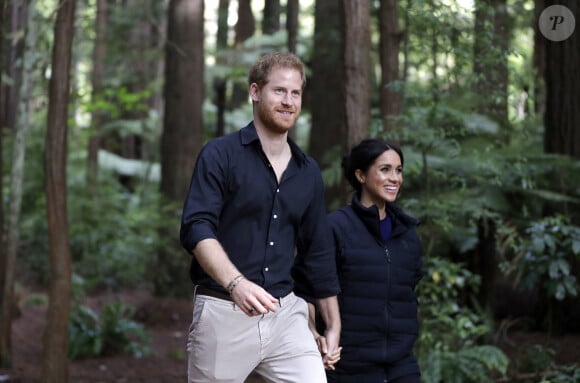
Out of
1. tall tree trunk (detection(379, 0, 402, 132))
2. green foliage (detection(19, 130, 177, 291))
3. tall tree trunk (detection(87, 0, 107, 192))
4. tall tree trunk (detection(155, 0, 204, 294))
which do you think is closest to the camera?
tall tree trunk (detection(379, 0, 402, 132))

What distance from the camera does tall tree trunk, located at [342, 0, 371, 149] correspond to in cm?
735

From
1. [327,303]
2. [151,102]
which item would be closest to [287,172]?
[327,303]

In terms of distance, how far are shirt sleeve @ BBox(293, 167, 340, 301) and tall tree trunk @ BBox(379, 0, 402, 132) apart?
13.7 ft

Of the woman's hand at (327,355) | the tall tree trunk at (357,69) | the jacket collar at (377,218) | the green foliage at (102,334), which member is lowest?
the green foliage at (102,334)

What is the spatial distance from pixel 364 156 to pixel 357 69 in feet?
8.12

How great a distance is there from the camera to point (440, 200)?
307 inches

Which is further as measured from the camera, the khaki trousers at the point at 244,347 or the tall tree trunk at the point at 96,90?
the tall tree trunk at the point at 96,90

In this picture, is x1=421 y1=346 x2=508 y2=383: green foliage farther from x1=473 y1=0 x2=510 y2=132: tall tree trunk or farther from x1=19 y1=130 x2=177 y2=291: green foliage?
x1=19 y1=130 x2=177 y2=291: green foliage

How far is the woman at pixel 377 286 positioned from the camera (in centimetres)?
473

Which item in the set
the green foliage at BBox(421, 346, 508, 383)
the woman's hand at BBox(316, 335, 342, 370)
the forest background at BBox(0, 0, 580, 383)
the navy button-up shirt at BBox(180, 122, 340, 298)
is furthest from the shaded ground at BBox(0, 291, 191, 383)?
the navy button-up shirt at BBox(180, 122, 340, 298)

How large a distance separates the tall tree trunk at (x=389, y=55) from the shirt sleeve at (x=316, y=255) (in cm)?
417

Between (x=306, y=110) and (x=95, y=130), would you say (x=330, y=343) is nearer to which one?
(x=95, y=130)

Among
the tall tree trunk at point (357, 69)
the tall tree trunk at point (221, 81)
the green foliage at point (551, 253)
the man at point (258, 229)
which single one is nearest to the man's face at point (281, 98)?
the man at point (258, 229)

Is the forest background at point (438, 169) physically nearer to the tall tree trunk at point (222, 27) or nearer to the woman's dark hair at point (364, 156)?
the woman's dark hair at point (364, 156)
